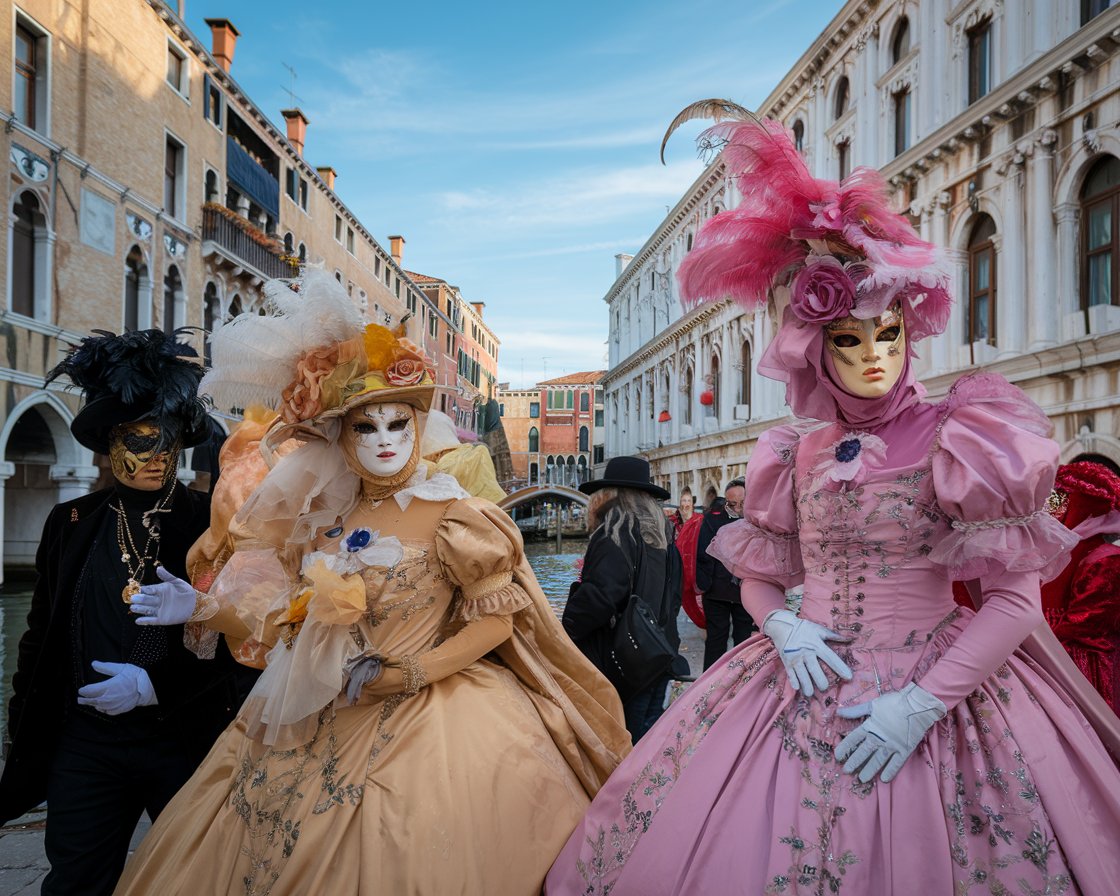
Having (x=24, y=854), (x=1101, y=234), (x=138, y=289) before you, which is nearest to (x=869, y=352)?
(x=24, y=854)

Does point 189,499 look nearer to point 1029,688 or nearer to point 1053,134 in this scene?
point 1029,688

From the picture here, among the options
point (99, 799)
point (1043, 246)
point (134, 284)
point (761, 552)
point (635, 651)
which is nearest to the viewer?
point (761, 552)

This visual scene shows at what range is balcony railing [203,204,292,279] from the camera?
654 inches

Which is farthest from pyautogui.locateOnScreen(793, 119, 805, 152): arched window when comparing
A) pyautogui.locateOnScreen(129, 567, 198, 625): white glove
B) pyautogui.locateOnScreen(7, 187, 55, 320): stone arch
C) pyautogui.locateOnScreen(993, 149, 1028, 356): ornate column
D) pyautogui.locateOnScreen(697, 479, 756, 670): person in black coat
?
pyautogui.locateOnScreen(129, 567, 198, 625): white glove

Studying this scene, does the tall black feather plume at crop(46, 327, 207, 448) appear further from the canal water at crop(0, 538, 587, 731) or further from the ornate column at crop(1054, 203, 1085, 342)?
the ornate column at crop(1054, 203, 1085, 342)

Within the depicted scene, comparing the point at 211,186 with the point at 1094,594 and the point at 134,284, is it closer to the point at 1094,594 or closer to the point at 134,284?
the point at 134,284

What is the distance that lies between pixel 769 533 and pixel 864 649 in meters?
0.39

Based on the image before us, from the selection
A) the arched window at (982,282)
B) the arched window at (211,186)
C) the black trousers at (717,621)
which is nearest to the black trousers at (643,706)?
the black trousers at (717,621)

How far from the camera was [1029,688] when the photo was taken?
153 cm

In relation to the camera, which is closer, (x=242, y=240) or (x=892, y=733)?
(x=892, y=733)

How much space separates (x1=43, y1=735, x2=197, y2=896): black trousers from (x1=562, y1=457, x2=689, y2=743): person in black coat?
145 cm

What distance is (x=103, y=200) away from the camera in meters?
13.2

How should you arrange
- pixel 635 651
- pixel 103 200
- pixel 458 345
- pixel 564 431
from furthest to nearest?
pixel 564 431 → pixel 458 345 → pixel 103 200 → pixel 635 651

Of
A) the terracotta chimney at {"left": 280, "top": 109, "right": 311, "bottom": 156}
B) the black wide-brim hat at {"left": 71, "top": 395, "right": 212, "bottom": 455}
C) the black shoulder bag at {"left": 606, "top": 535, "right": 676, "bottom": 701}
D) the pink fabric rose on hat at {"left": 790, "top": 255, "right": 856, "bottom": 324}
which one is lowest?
the black shoulder bag at {"left": 606, "top": 535, "right": 676, "bottom": 701}
